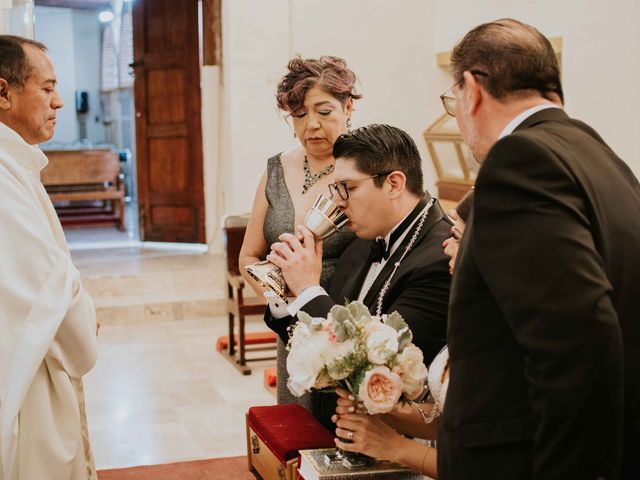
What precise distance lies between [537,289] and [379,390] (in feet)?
2.12

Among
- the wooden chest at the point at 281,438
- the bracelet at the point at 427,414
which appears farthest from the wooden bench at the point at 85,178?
the bracelet at the point at 427,414

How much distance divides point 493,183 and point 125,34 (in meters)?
17.0

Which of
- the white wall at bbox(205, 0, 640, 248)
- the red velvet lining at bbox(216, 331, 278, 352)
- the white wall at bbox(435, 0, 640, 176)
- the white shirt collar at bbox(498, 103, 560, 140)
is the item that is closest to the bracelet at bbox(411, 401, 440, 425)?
the white shirt collar at bbox(498, 103, 560, 140)

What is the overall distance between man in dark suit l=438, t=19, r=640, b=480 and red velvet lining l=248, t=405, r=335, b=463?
2.57ft

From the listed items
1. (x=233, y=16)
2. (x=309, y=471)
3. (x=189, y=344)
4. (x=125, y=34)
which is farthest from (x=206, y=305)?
(x=125, y=34)

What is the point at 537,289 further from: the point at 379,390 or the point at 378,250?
the point at 378,250

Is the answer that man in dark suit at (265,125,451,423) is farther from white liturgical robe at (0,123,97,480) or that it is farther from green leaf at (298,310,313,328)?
white liturgical robe at (0,123,97,480)

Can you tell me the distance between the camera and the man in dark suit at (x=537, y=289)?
1471 mm

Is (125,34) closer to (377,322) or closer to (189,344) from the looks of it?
(189,344)

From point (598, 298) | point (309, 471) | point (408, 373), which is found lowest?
point (309, 471)

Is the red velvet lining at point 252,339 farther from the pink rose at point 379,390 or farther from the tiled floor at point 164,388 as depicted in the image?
the pink rose at point 379,390

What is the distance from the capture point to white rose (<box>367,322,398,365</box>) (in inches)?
79.8

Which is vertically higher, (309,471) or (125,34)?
(125,34)

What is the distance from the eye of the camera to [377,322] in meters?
2.10
